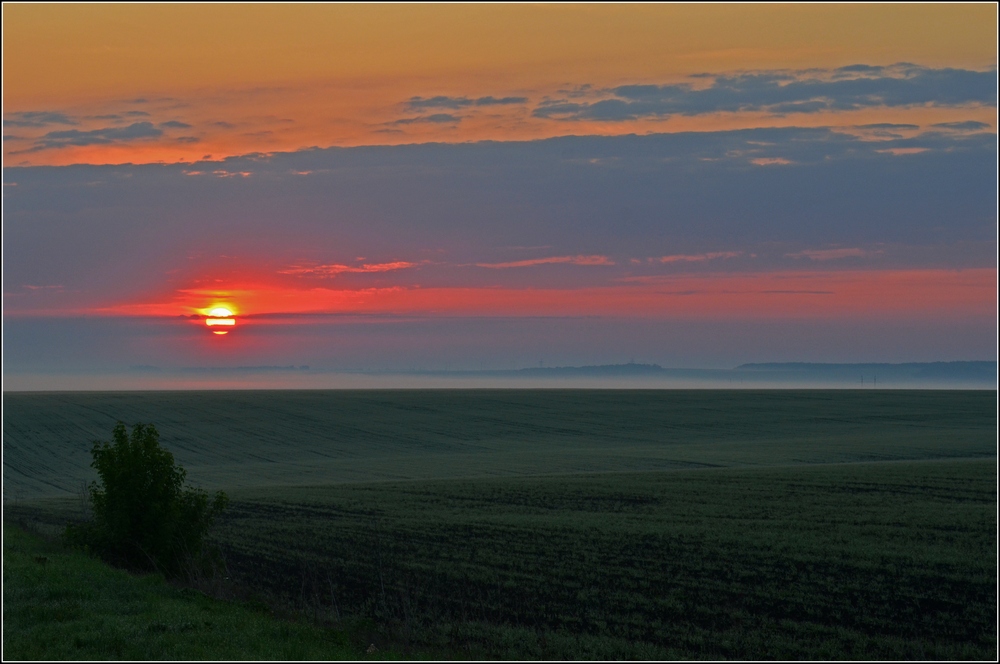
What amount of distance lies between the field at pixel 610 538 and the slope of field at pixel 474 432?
0.53 metres

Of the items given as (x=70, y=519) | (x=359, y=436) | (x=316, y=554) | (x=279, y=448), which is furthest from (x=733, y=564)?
(x=359, y=436)

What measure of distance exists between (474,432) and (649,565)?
55418mm

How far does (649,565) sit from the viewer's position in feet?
75.7

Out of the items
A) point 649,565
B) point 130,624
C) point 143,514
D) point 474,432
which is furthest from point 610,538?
point 474,432

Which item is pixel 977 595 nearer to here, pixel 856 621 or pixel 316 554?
pixel 856 621

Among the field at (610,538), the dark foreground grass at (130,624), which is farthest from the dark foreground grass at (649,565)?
the dark foreground grass at (130,624)

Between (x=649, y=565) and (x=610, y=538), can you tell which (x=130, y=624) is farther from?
(x=610, y=538)

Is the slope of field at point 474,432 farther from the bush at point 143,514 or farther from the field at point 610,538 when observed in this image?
the bush at point 143,514

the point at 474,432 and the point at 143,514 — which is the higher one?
the point at 143,514

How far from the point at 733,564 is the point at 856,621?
5.16 m

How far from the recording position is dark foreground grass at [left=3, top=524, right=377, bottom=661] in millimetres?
14195

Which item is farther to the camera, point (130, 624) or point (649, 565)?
point (649, 565)

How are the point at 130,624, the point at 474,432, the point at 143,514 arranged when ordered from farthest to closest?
the point at 474,432
the point at 143,514
the point at 130,624

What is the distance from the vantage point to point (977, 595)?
789 inches
